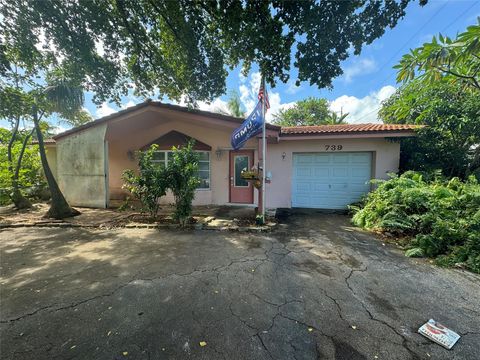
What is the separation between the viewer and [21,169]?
369 inches

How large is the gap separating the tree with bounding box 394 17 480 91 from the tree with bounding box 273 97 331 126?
20.7 meters

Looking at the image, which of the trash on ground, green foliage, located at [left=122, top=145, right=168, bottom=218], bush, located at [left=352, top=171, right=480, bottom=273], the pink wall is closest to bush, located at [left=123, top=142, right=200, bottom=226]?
green foliage, located at [left=122, top=145, right=168, bottom=218]

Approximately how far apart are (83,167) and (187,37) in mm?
6325

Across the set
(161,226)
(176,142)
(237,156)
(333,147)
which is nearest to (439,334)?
(161,226)

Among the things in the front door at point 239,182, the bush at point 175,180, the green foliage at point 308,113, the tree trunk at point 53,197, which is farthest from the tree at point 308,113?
the tree trunk at point 53,197

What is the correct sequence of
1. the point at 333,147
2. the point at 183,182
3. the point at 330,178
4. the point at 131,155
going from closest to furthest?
the point at 183,182, the point at 333,147, the point at 330,178, the point at 131,155

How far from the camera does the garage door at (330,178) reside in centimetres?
816

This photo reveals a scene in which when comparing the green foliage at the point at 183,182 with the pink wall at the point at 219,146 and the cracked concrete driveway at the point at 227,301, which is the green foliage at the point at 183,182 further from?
the pink wall at the point at 219,146

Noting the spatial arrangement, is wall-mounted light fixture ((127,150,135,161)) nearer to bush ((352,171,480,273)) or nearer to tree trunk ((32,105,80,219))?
tree trunk ((32,105,80,219))

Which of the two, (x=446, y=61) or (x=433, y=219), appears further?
(x=446, y=61)

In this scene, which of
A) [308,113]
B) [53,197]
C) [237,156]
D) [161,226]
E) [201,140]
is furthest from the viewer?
[308,113]

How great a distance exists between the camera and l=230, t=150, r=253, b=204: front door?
28.7 ft

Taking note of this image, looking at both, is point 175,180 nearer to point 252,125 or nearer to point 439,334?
point 252,125

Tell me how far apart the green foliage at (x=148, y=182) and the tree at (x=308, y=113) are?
2405cm
